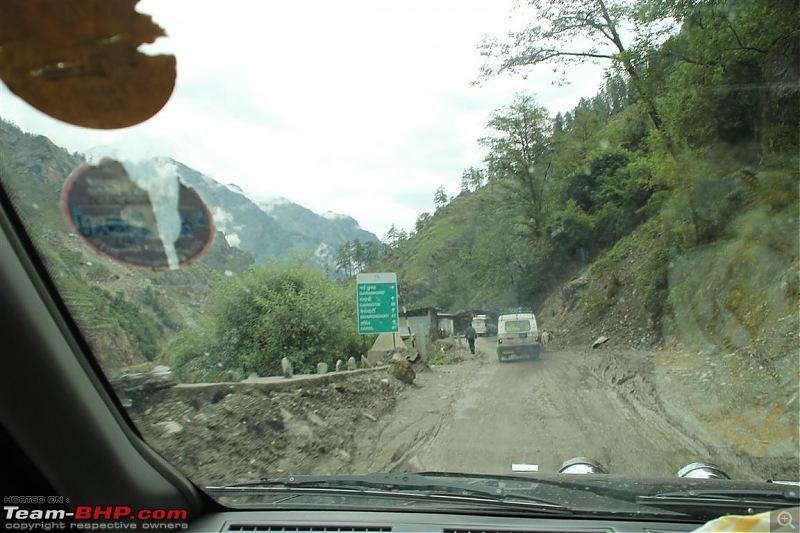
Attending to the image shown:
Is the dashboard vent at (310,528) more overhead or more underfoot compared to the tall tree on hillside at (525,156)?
more underfoot

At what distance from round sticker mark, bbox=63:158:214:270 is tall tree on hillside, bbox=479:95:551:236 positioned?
819 centimetres

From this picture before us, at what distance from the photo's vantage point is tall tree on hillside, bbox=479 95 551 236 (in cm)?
1427

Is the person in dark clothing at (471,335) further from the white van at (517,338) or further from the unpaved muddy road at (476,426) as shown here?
the unpaved muddy road at (476,426)

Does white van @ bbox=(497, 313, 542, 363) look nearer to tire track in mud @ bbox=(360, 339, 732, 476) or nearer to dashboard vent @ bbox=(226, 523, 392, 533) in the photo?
tire track in mud @ bbox=(360, 339, 732, 476)

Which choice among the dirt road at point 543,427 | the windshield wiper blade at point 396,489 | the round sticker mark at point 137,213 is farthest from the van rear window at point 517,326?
the round sticker mark at point 137,213

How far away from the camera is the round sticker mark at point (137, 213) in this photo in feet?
9.78

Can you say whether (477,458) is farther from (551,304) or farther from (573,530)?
(551,304)

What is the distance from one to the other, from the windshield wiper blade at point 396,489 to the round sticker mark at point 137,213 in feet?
4.72

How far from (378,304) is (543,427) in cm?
598

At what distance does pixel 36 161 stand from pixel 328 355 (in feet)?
30.9

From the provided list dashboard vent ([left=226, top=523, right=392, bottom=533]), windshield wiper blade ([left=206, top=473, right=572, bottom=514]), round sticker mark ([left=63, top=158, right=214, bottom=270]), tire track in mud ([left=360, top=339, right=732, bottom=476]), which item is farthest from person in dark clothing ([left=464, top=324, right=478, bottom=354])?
dashboard vent ([left=226, top=523, right=392, bottom=533])

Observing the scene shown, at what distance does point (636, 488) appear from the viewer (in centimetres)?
352

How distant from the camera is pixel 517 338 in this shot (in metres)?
19.4

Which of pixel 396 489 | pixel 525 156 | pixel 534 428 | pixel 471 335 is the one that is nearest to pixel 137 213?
pixel 396 489
